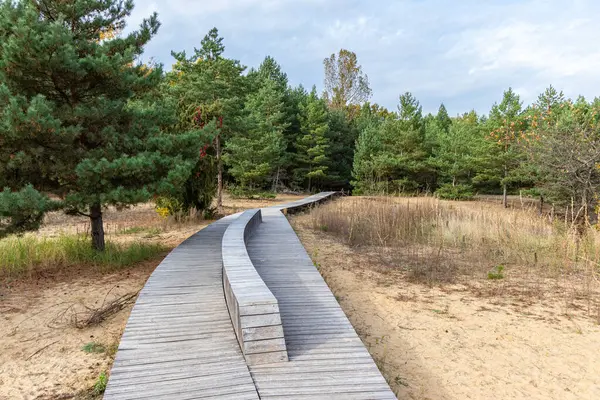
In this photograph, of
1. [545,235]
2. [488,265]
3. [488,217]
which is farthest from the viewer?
[488,217]

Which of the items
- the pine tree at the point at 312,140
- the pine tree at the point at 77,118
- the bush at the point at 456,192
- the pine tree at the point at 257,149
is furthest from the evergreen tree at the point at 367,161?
the pine tree at the point at 77,118

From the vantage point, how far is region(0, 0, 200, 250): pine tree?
17.0 ft

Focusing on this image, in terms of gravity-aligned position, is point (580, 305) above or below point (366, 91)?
below

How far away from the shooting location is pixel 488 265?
6672 mm

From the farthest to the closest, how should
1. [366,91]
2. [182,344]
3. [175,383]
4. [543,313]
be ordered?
[366,91], [543,313], [182,344], [175,383]

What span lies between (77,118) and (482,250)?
7668 millimetres

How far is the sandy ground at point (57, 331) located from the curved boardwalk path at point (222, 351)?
48cm

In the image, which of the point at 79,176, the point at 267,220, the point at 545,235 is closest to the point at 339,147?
the point at 267,220

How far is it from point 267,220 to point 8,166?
6.08 m

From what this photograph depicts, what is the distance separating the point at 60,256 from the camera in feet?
21.7

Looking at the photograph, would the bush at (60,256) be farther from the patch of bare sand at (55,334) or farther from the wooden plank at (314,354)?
the wooden plank at (314,354)

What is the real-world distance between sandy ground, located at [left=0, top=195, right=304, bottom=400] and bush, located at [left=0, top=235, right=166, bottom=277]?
28 centimetres

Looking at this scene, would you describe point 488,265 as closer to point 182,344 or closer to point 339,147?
point 182,344

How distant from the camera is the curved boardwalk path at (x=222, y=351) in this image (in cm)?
246
